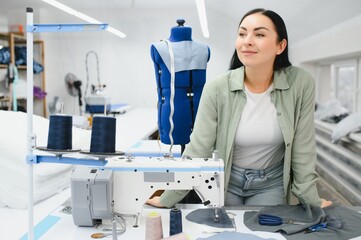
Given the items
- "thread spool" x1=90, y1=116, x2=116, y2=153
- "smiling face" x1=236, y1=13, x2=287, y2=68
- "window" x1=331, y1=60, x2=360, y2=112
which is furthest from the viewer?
"window" x1=331, y1=60, x2=360, y2=112

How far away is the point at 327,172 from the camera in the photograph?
4305 mm

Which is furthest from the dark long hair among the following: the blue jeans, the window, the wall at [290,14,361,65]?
the window

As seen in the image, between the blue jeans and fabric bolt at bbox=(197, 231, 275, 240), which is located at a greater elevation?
the blue jeans

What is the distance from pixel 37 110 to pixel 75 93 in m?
0.83

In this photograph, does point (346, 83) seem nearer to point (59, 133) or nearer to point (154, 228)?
point (154, 228)

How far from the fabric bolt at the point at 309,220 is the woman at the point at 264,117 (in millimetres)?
93

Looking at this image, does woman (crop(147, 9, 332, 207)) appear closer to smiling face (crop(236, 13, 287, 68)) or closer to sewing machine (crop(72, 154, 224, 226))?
smiling face (crop(236, 13, 287, 68))

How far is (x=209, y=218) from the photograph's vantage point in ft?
4.67

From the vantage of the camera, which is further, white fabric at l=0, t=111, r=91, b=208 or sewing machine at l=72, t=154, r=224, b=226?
white fabric at l=0, t=111, r=91, b=208

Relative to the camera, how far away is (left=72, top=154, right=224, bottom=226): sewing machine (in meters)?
1.32

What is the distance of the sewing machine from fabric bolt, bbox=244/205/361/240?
17cm

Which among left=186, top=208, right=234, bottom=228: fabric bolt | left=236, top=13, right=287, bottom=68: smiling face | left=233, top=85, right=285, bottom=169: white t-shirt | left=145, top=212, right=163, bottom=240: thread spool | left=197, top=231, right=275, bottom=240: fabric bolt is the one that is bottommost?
left=197, top=231, right=275, bottom=240: fabric bolt

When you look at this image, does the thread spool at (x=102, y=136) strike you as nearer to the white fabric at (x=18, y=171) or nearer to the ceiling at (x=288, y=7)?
the white fabric at (x=18, y=171)

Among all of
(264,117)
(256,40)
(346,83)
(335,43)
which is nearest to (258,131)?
(264,117)
